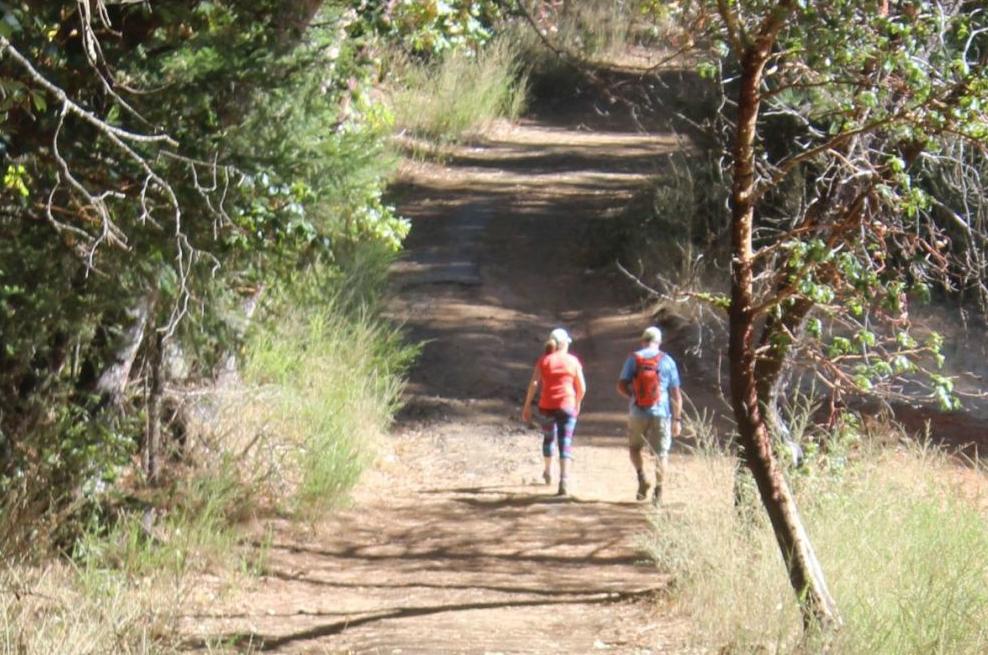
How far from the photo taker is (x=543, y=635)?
28.4 feet

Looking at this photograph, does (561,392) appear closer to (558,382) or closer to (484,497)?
(558,382)

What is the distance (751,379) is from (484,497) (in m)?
6.68

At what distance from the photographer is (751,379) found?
660 centimetres

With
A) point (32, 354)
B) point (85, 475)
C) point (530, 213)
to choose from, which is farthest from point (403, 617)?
point (530, 213)

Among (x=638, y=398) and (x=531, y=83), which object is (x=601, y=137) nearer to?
(x=531, y=83)

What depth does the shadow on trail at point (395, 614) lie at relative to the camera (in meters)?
8.38

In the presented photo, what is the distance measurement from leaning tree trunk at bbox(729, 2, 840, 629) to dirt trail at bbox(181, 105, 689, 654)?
1.72 metres

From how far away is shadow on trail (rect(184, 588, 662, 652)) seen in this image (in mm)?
8375

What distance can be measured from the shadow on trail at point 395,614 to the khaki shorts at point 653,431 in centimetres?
236

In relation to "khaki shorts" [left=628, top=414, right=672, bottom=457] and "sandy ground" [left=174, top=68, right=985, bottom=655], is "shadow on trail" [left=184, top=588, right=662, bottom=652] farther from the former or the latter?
"khaki shorts" [left=628, top=414, right=672, bottom=457]

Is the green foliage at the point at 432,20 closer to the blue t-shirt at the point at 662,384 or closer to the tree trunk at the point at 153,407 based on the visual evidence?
the tree trunk at the point at 153,407

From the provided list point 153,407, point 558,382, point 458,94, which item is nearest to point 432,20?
point 153,407

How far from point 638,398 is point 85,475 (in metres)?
4.69

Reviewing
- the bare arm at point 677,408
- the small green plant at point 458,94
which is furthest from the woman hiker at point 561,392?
the small green plant at point 458,94
